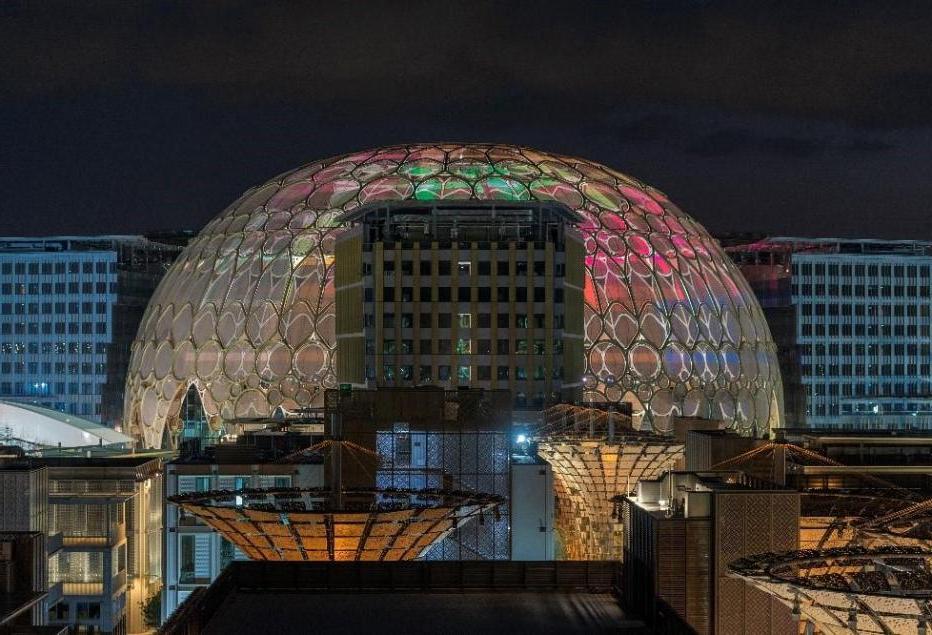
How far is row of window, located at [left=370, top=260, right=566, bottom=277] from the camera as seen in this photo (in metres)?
64.8

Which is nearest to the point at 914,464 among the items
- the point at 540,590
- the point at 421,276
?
the point at 540,590

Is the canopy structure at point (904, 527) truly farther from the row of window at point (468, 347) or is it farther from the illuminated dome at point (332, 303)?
the illuminated dome at point (332, 303)

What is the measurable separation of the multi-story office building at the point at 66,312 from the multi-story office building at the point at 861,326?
168ft

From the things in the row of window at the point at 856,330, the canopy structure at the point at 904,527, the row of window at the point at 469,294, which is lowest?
the canopy structure at the point at 904,527

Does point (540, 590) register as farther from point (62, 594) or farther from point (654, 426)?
point (654, 426)

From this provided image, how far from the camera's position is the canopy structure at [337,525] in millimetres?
33969

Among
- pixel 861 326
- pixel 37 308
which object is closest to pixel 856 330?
pixel 861 326

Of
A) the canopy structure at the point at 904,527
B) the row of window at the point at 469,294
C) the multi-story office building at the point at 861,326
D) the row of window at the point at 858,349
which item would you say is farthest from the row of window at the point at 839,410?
the canopy structure at the point at 904,527

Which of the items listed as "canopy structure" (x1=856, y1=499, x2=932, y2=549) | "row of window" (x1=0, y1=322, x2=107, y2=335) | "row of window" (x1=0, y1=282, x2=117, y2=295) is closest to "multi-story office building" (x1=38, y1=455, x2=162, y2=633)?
"canopy structure" (x1=856, y1=499, x2=932, y2=549)

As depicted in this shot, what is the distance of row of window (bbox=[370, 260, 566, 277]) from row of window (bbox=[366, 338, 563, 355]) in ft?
9.11

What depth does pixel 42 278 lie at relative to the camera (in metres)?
129

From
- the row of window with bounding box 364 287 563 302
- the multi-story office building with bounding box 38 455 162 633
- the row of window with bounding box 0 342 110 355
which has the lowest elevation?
the multi-story office building with bounding box 38 455 162 633

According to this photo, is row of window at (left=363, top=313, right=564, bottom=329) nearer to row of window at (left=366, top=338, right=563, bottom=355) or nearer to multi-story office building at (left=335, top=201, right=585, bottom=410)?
multi-story office building at (left=335, top=201, right=585, bottom=410)

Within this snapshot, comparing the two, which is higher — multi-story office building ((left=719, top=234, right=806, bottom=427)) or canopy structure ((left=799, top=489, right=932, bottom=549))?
multi-story office building ((left=719, top=234, right=806, bottom=427))
